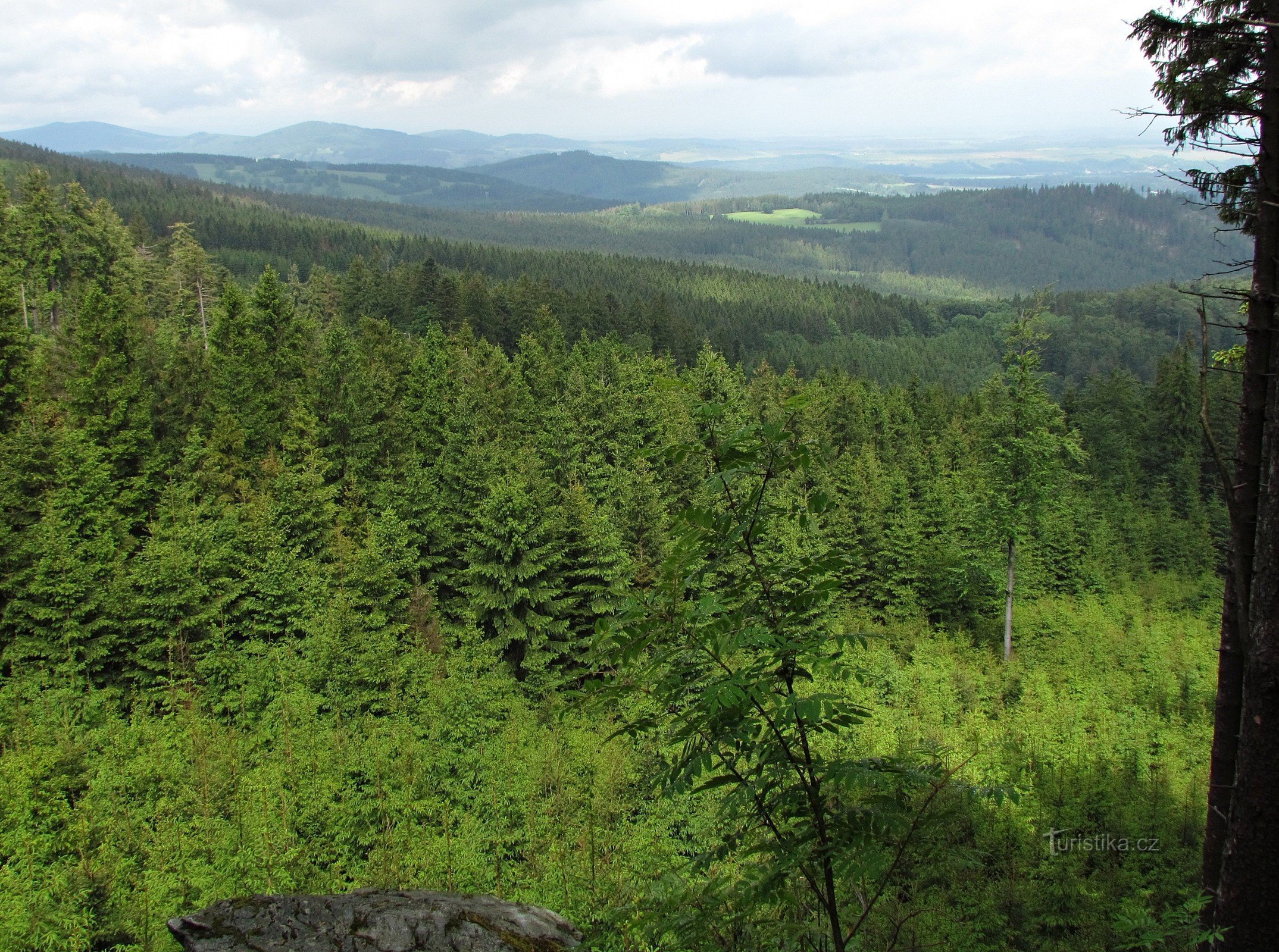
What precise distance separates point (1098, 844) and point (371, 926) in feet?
38.2

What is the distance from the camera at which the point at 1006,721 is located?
2103 cm

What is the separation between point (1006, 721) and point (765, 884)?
19495 millimetres

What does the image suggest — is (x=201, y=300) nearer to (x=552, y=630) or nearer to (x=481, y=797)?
(x=552, y=630)

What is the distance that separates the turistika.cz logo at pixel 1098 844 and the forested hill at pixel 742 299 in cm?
7963

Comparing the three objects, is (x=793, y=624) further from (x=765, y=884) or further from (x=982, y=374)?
(x=982, y=374)

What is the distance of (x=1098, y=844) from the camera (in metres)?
12.7

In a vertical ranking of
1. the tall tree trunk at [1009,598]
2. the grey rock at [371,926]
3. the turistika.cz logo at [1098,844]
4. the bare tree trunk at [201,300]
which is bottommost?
the tall tree trunk at [1009,598]

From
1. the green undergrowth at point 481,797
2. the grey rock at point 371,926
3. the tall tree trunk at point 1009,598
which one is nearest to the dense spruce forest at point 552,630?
the green undergrowth at point 481,797

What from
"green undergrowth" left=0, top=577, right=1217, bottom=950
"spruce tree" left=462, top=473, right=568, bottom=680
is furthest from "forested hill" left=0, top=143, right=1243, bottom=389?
"green undergrowth" left=0, top=577, right=1217, bottom=950

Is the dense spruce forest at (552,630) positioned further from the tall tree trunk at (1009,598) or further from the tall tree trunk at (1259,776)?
the tall tree trunk at (1259,776)

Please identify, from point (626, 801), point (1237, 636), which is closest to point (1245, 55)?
point (1237, 636)

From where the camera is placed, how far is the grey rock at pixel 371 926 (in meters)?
7.54

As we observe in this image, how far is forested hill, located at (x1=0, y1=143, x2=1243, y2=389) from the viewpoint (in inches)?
5049

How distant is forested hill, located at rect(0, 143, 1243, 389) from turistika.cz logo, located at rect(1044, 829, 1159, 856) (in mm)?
79635
